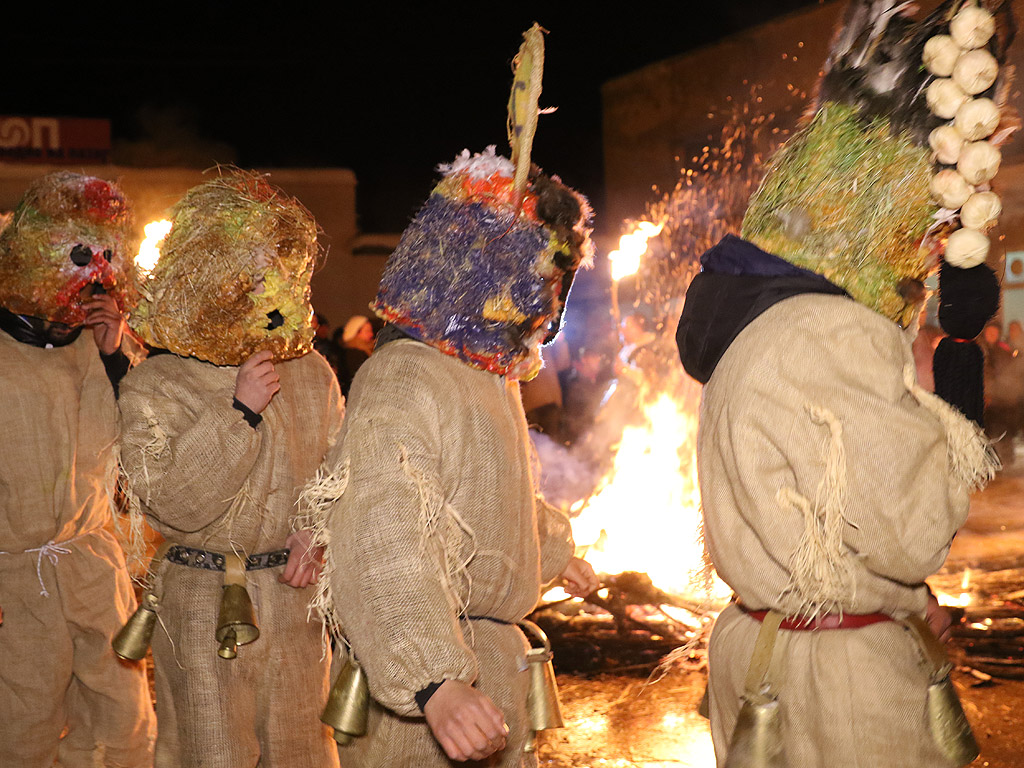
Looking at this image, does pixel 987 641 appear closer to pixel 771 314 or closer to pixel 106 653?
pixel 771 314

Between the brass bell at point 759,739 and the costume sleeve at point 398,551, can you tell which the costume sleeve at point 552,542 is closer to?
the costume sleeve at point 398,551

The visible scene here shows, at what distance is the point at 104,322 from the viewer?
434 centimetres

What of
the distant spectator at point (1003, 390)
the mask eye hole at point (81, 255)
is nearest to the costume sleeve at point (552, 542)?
the mask eye hole at point (81, 255)

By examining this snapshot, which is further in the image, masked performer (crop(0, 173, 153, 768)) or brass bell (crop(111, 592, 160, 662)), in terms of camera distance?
masked performer (crop(0, 173, 153, 768))

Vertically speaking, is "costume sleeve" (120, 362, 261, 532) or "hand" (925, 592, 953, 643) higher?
"costume sleeve" (120, 362, 261, 532)

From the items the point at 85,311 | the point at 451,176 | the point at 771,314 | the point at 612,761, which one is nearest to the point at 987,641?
the point at 612,761

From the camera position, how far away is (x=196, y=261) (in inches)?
138

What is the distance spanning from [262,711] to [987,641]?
441 centimetres

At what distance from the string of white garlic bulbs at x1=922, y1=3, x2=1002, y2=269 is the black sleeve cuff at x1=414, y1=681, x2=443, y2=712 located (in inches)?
65.2

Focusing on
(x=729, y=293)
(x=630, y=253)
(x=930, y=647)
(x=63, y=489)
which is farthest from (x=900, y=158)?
(x=630, y=253)

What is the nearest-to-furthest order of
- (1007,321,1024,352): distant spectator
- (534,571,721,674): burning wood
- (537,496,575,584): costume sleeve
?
(537,496,575,584): costume sleeve → (534,571,721,674): burning wood → (1007,321,1024,352): distant spectator

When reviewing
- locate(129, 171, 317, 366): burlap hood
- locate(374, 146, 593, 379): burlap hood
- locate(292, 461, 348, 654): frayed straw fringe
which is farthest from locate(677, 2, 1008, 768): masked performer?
locate(129, 171, 317, 366): burlap hood

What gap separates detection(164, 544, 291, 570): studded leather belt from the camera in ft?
11.3

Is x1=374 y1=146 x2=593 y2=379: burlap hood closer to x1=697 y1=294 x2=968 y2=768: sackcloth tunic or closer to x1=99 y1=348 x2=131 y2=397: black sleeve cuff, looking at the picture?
x1=697 y1=294 x2=968 y2=768: sackcloth tunic
